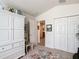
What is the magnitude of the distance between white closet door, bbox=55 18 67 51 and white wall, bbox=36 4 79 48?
0.31 metres

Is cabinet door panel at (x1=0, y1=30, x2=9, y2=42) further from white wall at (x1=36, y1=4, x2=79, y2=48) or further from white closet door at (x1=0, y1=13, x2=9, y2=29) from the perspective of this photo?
white wall at (x1=36, y1=4, x2=79, y2=48)

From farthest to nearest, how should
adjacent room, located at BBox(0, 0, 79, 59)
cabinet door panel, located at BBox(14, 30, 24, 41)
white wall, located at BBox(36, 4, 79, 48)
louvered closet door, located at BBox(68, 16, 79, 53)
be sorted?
1. white wall, located at BBox(36, 4, 79, 48)
2. louvered closet door, located at BBox(68, 16, 79, 53)
3. cabinet door panel, located at BBox(14, 30, 24, 41)
4. adjacent room, located at BBox(0, 0, 79, 59)

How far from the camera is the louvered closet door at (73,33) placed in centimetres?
432

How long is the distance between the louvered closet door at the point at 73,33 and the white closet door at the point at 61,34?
10.1 inches

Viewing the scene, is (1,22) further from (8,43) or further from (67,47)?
(67,47)

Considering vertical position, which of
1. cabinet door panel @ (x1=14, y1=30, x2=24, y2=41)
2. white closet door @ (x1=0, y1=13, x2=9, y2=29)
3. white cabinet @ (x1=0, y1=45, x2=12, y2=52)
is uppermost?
white closet door @ (x1=0, y1=13, x2=9, y2=29)

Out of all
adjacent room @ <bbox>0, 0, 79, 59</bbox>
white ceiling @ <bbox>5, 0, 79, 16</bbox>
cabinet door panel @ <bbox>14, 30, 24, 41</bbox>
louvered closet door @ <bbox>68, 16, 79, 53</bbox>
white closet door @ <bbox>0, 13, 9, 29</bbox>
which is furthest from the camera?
louvered closet door @ <bbox>68, 16, 79, 53</bbox>

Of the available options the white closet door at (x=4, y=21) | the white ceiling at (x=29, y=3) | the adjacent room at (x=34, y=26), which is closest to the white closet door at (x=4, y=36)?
the adjacent room at (x=34, y=26)

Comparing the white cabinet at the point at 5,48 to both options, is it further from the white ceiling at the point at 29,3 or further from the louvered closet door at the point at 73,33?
the louvered closet door at the point at 73,33

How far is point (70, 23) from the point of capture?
457 cm

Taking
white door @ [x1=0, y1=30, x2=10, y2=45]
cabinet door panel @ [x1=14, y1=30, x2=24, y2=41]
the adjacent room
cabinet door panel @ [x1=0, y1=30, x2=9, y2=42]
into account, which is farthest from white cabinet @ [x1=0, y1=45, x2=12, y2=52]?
cabinet door panel @ [x1=14, y1=30, x2=24, y2=41]

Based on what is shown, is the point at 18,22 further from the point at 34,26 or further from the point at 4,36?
the point at 34,26

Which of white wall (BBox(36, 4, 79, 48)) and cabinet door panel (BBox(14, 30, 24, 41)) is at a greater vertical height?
white wall (BBox(36, 4, 79, 48))

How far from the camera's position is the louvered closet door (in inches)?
170
